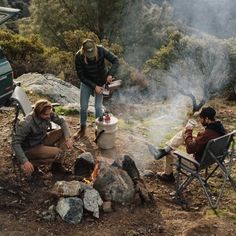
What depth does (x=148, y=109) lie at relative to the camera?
11.2 m

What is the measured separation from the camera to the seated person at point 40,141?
5.17 meters

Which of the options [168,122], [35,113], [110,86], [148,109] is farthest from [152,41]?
[35,113]

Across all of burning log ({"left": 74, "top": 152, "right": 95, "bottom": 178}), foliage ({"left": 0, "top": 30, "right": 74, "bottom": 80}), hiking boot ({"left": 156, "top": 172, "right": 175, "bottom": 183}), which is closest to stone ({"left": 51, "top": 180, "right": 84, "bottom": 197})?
burning log ({"left": 74, "top": 152, "right": 95, "bottom": 178})

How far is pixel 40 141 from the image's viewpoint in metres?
5.53

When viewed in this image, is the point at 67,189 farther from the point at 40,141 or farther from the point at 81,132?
the point at 81,132

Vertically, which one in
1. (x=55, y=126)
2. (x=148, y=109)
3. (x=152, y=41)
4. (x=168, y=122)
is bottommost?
(x=152, y=41)

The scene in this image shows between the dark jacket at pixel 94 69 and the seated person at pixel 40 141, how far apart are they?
1112 mm

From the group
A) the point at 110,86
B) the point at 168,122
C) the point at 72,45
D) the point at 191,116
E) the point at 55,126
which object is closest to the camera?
the point at 55,126

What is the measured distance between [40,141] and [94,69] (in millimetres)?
1560

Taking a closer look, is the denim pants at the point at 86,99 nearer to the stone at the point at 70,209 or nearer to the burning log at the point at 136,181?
the burning log at the point at 136,181

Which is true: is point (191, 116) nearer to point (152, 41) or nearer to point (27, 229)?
point (27, 229)

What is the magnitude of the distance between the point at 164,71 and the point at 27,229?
367 inches

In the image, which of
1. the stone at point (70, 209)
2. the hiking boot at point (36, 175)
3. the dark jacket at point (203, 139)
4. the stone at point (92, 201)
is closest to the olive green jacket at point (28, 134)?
the hiking boot at point (36, 175)

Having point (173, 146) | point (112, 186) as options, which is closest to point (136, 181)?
point (112, 186)
